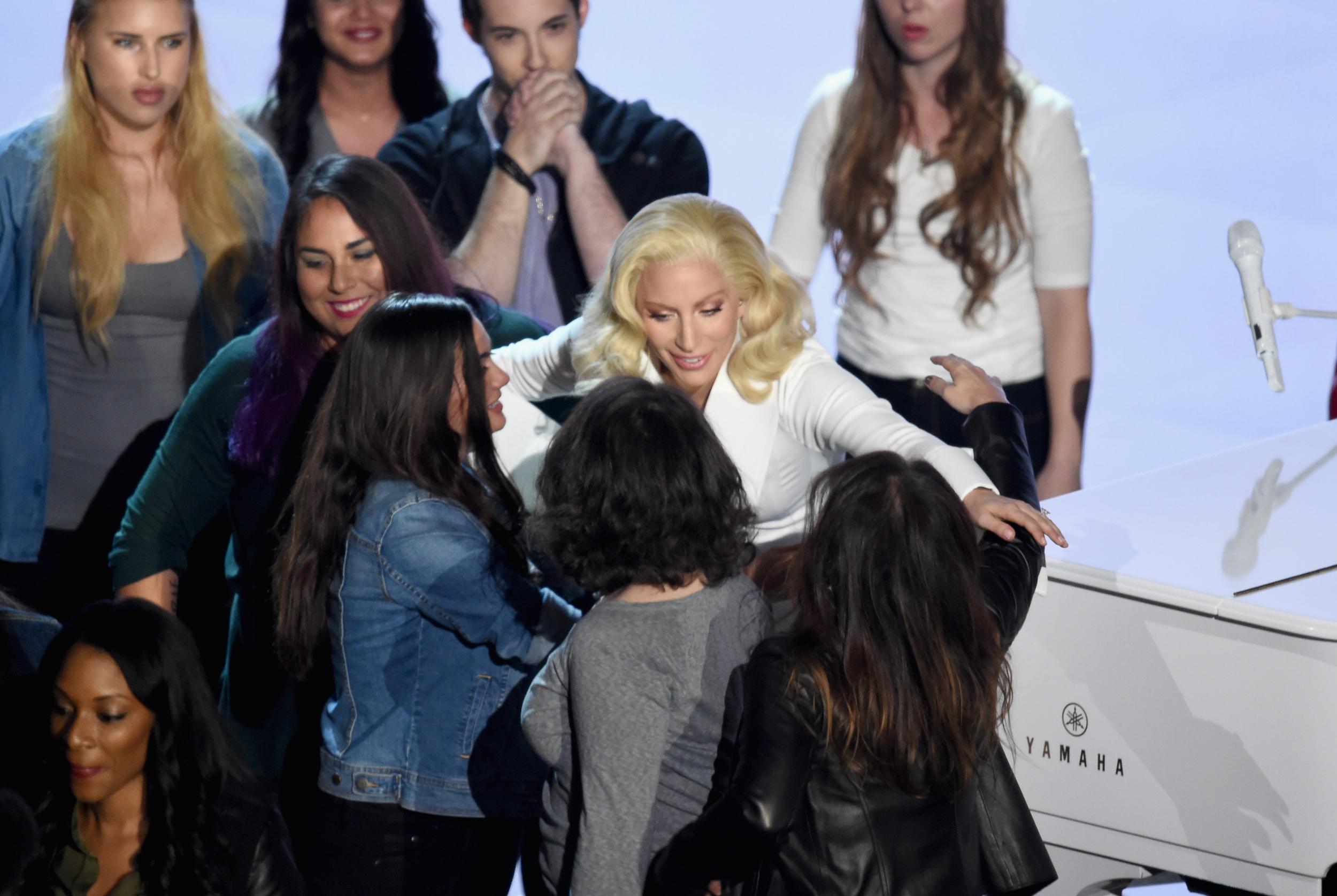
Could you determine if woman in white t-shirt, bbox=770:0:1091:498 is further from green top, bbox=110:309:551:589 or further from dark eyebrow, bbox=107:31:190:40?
green top, bbox=110:309:551:589

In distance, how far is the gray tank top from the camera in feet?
11.9

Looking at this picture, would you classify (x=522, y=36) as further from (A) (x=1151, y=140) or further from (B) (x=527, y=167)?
(A) (x=1151, y=140)

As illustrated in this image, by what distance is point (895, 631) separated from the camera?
198 centimetres

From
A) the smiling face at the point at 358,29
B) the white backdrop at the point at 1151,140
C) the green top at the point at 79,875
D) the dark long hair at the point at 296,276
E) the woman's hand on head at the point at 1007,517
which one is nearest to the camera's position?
the green top at the point at 79,875

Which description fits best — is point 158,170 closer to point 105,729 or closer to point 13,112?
point 13,112

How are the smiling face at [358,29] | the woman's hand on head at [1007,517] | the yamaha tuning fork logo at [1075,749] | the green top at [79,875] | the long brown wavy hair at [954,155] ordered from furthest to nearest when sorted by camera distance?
the smiling face at [358,29] → the long brown wavy hair at [954,155] → the yamaha tuning fork logo at [1075,749] → the woman's hand on head at [1007,517] → the green top at [79,875]

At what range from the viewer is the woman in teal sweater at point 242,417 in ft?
9.33

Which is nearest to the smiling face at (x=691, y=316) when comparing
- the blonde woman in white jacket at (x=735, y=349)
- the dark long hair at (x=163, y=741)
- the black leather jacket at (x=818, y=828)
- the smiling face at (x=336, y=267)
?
the blonde woman in white jacket at (x=735, y=349)

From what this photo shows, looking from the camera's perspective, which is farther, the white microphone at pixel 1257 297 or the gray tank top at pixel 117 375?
the gray tank top at pixel 117 375

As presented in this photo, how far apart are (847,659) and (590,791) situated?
0.35m

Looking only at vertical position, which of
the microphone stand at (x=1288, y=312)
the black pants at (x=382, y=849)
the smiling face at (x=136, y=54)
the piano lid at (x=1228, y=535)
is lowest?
the black pants at (x=382, y=849)

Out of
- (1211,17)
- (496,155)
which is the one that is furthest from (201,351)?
(1211,17)

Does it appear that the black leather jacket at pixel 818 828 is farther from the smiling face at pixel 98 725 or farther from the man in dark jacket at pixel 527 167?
the man in dark jacket at pixel 527 167

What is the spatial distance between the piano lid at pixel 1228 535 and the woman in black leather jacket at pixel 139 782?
4.06 feet
